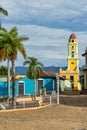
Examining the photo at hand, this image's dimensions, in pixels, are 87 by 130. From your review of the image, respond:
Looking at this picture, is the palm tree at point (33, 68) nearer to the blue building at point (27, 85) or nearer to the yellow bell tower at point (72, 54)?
the blue building at point (27, 85)

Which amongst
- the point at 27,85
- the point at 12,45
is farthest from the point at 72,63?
the point at 12,45

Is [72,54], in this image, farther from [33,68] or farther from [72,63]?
[33,68]

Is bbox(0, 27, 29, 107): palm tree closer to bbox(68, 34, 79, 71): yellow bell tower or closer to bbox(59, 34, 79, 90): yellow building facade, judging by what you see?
bbox(59, 34, 79, 90): yellow building facade

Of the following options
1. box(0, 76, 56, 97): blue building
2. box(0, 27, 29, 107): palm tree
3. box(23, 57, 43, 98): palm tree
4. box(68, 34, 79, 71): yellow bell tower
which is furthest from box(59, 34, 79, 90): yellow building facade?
box(0, 27, 29, 107): palm tree

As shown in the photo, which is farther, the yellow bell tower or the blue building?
the yellow bell tower

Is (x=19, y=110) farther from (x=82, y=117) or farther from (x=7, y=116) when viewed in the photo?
(x=82, y=117)

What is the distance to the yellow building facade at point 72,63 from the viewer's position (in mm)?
92688

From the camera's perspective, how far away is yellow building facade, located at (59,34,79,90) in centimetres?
9269

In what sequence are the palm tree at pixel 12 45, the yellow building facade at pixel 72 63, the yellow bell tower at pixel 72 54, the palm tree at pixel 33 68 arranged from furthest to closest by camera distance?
the yellow bell tower at pixel 72 54 → the yellow building facade at pixel 72 63 → the palm tree at pixel 33 68 → the palm tree at pixel 12 45

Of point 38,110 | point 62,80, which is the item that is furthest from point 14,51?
point 62,80

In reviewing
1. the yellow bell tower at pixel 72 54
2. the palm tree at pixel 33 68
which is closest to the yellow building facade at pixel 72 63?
the yellow bell tower at pixel 72 54

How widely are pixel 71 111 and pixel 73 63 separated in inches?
2365

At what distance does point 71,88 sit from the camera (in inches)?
3474

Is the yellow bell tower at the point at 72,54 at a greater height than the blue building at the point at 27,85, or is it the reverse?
the yellow bell tower at the point at 72,54
